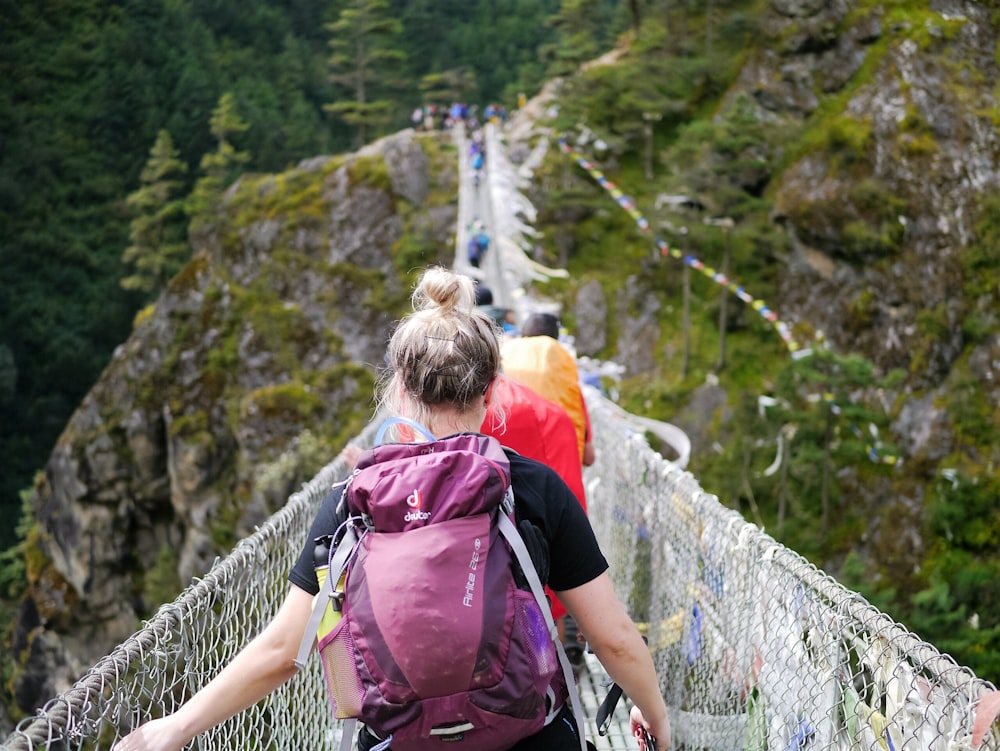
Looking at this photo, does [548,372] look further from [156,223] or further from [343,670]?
[156,223]

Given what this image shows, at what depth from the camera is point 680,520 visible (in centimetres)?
226

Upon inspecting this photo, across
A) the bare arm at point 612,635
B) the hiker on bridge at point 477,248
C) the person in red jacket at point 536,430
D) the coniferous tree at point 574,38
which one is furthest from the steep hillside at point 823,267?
the bare arm at point 612,635

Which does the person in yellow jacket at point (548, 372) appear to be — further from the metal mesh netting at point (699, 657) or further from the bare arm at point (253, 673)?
the bare arm at point (253, 673)

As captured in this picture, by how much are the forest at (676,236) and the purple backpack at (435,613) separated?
8521 mm

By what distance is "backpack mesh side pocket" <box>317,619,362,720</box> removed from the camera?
3.28 ft

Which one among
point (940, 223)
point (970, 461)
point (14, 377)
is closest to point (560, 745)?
point (970, 461)

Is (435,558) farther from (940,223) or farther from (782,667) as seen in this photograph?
(940,223)

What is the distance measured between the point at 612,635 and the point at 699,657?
3.65 feet

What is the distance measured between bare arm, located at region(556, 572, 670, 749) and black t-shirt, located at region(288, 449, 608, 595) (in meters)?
0.02

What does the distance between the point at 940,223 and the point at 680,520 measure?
546 inches

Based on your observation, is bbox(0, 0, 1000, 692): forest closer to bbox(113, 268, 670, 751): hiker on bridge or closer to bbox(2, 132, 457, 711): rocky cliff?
bbox(2, 132, 457, 711): rocky cliff

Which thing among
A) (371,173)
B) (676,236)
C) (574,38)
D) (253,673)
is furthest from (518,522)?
(371,173)

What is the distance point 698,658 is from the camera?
85.0 inches

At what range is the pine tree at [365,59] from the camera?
968 inches
